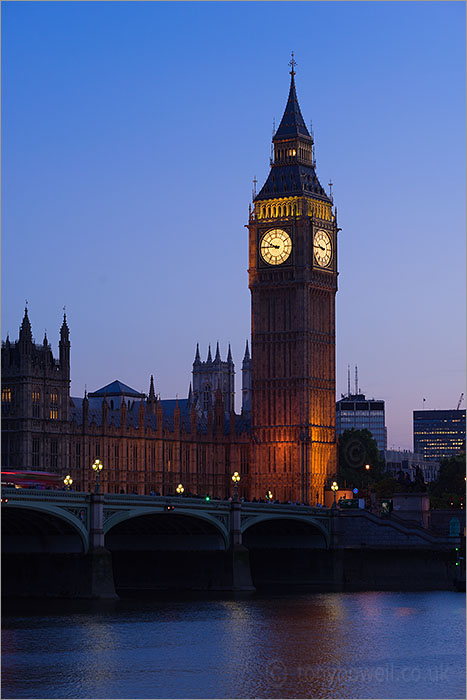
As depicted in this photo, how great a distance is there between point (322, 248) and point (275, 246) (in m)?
5.89

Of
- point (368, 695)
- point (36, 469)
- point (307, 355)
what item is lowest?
point (368, 695)

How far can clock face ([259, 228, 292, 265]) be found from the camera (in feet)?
622

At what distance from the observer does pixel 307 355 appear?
18812 cm

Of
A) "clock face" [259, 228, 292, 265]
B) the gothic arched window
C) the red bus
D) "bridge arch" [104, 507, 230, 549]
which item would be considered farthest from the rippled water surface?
"clock face" [259, 228, 292, 265]

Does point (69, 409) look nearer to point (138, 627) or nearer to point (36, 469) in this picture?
point (36, 469)

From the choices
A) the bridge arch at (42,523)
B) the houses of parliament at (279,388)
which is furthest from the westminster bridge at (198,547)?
the houses of parliament at (279,388)

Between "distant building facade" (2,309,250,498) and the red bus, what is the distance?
29392 mm

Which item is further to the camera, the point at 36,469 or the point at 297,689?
the point at 36,469

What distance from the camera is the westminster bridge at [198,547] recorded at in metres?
109

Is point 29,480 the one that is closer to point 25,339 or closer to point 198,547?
point 198,547

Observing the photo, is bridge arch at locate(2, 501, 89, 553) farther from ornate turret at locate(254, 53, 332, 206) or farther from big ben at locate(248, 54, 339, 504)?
ornate turret at locate(254, 53, 332, 206)

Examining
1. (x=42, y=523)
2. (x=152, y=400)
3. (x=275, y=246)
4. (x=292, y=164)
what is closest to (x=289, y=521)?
(x=42, y=523)

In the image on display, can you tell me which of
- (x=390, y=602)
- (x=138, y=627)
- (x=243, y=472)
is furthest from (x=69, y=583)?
(x=243, y=472)

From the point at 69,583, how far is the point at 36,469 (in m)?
47.9
